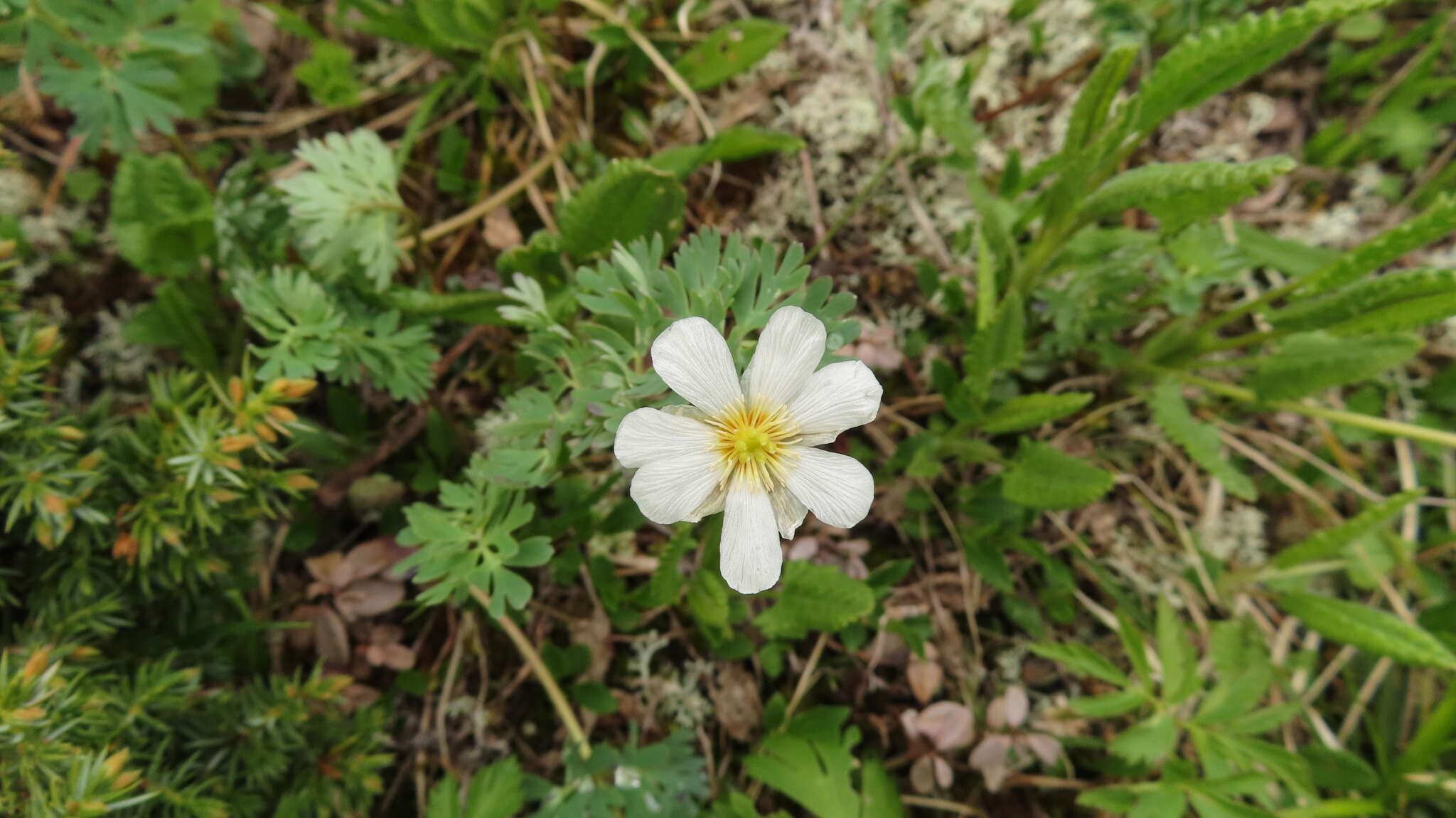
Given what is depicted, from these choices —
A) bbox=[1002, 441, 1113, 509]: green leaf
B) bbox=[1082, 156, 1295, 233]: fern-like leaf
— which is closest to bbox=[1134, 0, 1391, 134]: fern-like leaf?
bbox=[1082, 156, 1295, 233]: fern-like leaf

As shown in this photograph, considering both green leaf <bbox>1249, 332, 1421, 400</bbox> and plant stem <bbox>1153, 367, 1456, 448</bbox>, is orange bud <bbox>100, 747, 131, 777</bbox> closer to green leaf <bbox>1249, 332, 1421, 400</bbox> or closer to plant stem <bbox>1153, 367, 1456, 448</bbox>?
plant stem <bbox>1153, 367, 1456, 448</bbox>

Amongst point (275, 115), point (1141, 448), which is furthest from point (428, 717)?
A: point (1141, 448)

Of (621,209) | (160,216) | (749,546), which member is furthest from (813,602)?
(160,216)

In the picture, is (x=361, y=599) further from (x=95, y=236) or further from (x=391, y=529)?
(x=95, y=236)

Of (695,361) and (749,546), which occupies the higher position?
(695,361)

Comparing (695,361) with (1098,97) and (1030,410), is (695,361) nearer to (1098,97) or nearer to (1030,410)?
(1030,410)

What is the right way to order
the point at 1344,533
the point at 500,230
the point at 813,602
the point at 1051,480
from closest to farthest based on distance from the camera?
the point at 813,602, the point at 1051,480, the point at 1344,533, the point at 500,230
